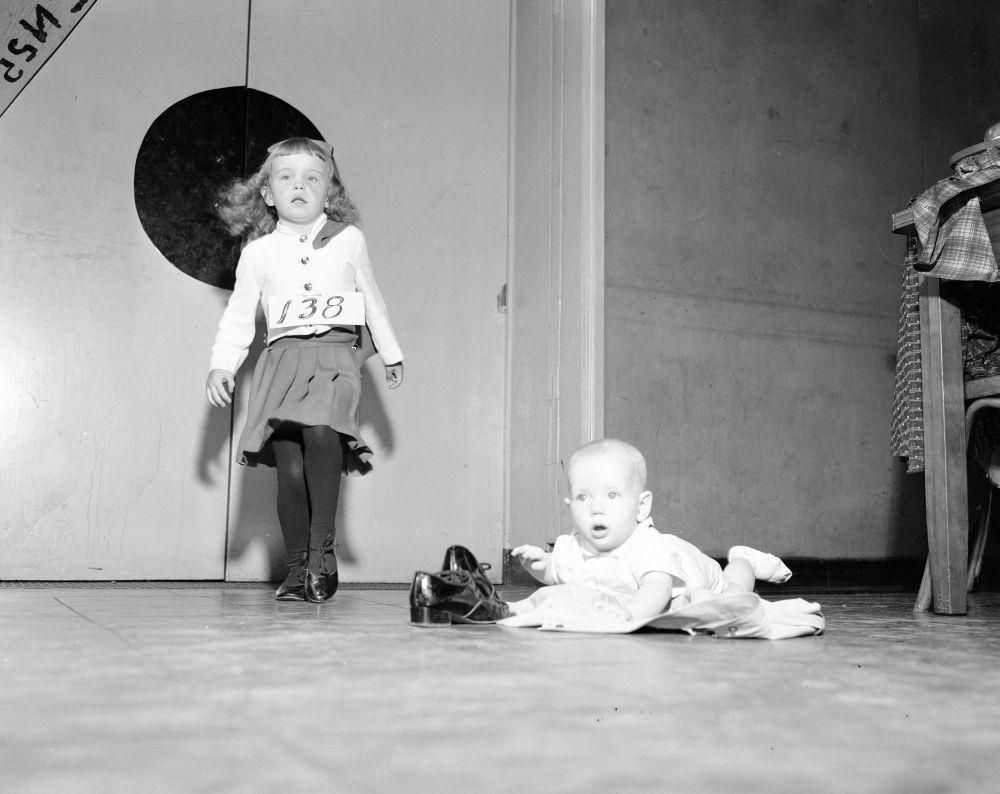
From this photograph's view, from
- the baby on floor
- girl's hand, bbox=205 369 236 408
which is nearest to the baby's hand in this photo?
the baby on floor

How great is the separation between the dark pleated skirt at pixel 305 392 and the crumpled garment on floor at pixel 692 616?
0.93 meters

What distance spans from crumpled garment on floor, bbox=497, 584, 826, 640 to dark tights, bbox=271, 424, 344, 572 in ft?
2.72

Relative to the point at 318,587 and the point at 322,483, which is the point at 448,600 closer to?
the point at 318,587

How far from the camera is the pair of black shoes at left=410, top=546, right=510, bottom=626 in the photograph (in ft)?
5.02

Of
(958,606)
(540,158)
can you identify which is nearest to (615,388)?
(540,158)

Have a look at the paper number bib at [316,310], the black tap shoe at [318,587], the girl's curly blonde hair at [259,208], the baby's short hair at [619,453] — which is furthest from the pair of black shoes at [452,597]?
the girl's curly blonde hair at [259,208]

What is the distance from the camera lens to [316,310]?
97.1 inches

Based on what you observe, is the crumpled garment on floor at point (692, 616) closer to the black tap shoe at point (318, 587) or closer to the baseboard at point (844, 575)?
the black tap shoe at point (318, 587)

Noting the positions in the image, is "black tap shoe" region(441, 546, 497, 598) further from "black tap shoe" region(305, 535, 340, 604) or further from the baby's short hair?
"black tap shoe" region(305, 535, 340, 604)

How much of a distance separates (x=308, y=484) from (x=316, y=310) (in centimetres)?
41

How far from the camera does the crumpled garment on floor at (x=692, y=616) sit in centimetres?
144

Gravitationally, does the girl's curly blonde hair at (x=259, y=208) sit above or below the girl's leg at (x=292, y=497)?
above

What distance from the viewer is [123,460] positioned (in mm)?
2953

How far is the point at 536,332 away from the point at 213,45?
1.30 m
